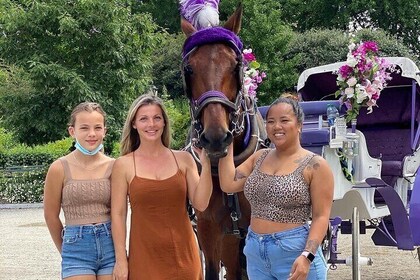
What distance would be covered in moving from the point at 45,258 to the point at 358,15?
30.2 m

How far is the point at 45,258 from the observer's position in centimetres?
1049

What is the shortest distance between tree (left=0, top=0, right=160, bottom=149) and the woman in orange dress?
12.6 meters

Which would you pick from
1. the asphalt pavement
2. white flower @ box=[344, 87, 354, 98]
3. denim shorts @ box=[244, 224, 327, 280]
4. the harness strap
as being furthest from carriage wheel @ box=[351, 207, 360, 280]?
the asphalt pavement

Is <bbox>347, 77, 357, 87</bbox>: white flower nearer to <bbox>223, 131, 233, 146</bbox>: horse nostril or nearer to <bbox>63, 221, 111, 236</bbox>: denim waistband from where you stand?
<bbox>223, 131, 233, 146</bbox>: horse nostril

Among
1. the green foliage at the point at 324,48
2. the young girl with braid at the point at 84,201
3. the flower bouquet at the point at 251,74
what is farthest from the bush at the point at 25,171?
the young girl with braid at the point at 84,201

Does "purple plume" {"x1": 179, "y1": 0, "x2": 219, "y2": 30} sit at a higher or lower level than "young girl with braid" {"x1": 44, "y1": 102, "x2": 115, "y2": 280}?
higher

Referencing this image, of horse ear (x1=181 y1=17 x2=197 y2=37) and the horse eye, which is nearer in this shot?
the horse eye

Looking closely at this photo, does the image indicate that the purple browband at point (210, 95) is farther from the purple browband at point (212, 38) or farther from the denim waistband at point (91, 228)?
the denim waistband at point (91, 228)

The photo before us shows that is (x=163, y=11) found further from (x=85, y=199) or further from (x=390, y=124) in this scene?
(x=85, y=199)

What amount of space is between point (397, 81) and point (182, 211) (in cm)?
469

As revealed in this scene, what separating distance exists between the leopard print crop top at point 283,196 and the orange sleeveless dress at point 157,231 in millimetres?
443

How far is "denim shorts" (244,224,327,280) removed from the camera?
3.78m

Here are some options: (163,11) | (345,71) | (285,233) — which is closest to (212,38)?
(285,233)

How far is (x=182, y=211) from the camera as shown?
4.05 m
